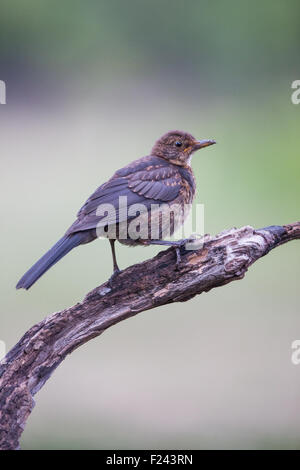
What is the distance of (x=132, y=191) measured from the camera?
11.1 feet

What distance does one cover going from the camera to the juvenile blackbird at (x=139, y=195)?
3.08 m

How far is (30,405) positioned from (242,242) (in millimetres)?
1198

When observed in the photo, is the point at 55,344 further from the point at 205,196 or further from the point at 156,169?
the point at 205,196

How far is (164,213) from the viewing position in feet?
11.2

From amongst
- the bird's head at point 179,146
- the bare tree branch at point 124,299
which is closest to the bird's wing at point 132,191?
the bird's head at point 179,146

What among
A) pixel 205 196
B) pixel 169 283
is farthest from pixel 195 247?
pixel 205 196

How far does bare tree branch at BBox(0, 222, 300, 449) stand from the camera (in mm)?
2859

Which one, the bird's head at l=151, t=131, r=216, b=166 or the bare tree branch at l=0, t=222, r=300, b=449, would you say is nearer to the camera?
the bare tree branch at l=0, t=222, r=300, b=449

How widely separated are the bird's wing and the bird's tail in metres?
0.04

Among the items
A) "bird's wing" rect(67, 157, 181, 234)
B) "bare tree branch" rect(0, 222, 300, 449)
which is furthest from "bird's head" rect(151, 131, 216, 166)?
"bare tree branch" rect(0, 222, 300, 449)

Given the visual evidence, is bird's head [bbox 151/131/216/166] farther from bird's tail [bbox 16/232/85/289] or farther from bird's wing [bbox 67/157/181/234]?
bird's tail [bbox 16/232/85/289]

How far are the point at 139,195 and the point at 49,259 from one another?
2.19 ft

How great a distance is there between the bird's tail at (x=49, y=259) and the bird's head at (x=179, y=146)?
96cm
